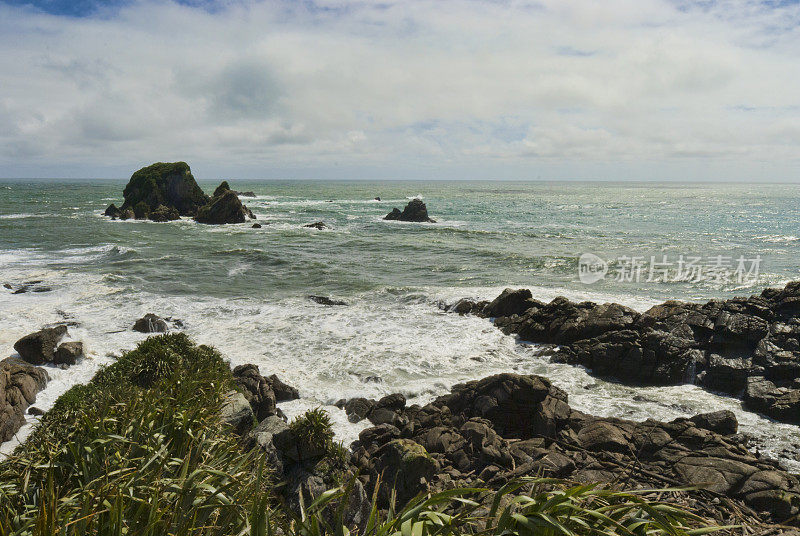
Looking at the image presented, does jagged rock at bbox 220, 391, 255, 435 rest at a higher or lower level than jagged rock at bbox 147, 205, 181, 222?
lower

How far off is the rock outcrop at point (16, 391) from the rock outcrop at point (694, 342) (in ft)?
59.2

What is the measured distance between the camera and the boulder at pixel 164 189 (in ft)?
253

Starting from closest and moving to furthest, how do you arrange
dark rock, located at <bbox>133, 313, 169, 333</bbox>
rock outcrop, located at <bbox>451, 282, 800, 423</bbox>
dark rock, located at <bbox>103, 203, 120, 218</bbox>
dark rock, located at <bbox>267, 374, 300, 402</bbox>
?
dark rock, located at <bbox>267, 374, 300, 402</bbox> < rock outcrop, located at <bbox>451, 282, 800, 423</bbox> < dark rock, located at <bbox>133, 313, 169, 333</bbox> < dark rock, located at <bbox>103, 203, 120, 218</bbox>

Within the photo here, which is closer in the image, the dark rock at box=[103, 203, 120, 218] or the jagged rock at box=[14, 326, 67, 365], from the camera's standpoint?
the jagged rock at box=[14, 326, 67, 365]

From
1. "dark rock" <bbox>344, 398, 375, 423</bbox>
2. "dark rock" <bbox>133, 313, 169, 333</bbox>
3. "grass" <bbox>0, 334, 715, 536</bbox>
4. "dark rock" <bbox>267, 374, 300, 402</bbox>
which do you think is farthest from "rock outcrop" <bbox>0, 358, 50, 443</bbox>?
"dark rock" <bbox>344, 398, 375, 423</bbox>

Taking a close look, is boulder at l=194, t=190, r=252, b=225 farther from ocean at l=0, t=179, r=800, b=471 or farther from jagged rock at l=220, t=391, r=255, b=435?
jagged rock at l=220, t=391, r=255, b=435

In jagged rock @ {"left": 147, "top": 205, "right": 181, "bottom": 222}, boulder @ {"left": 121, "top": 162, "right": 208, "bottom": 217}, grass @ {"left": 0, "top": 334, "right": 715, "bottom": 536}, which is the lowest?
grass @ {"left": 0, "top": 334, "right": 715, "bottom": 536}

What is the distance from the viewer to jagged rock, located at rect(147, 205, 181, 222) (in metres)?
70.9

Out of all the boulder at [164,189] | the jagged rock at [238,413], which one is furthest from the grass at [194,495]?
the boulder at [164,189]

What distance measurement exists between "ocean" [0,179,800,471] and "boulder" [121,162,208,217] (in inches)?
616

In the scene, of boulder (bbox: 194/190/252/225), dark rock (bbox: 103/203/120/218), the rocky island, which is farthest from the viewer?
dark rock (bbox: 103/203/120/218)

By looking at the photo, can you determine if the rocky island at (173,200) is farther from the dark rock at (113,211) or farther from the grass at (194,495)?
the grass at (194,495)

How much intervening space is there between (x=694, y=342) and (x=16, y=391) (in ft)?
77.6

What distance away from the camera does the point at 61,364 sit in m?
15.9
